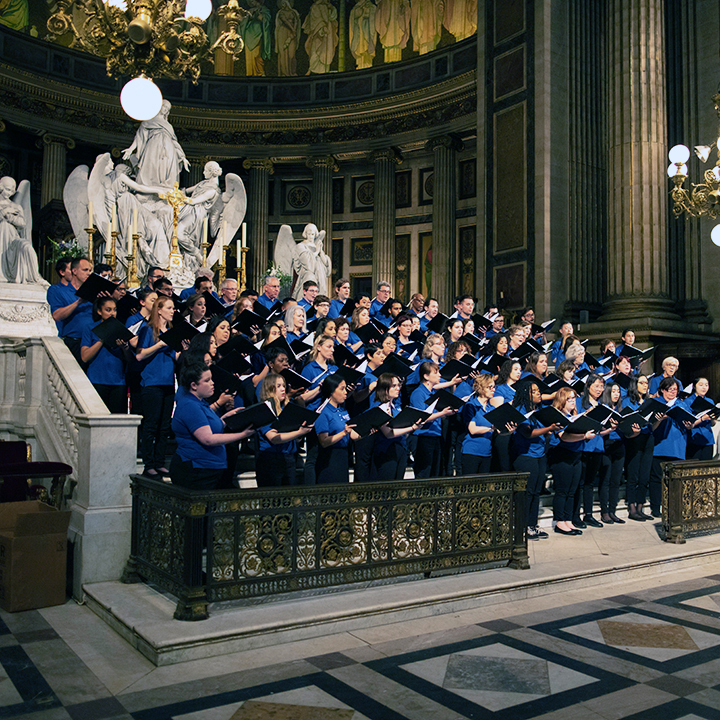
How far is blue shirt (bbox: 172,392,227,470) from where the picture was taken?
5195mm

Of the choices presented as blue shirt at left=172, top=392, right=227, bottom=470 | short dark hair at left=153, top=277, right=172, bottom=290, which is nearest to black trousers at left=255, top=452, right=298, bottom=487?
blue shirt at left=172, top=392, right=227, bottom=470

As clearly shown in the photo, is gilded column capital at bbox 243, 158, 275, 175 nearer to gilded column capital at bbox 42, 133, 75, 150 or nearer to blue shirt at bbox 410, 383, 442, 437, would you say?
gilded column capital at bbox 42, 133, 75, 150

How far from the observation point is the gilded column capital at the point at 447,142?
22873mm

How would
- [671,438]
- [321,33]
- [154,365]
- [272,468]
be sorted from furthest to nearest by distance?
[321,33]
[671,438]
[154,365]
[272,468]

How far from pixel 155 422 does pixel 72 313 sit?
1627 millimetres

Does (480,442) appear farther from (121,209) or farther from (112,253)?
(121,209)

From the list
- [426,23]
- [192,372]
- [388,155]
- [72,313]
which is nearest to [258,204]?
[388,155]

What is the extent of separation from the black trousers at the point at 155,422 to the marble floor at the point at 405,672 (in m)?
1.63

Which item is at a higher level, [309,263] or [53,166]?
[53,166]

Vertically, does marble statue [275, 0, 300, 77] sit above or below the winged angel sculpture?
above

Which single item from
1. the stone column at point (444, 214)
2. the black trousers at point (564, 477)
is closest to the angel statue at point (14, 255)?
the black trousers at point (564, 477)

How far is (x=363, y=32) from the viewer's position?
25344mm

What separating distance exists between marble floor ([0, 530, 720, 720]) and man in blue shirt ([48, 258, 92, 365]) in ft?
10.1

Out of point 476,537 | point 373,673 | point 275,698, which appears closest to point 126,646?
point 275,698
